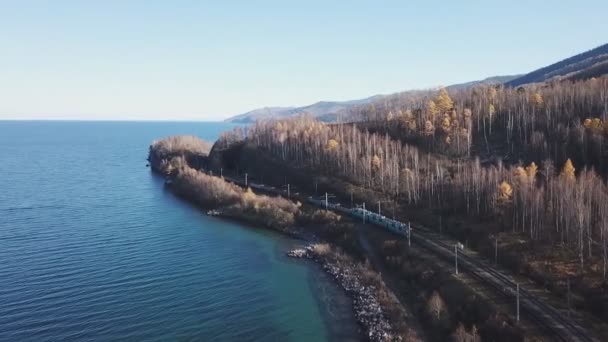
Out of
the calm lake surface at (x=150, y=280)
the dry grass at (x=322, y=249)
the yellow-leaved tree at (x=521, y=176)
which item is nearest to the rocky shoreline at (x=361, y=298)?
the dry grass at (x=322, y=249)

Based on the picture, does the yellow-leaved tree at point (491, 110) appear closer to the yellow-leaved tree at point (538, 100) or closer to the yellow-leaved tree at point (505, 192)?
the yellow-leaved tree at point (538, 100)

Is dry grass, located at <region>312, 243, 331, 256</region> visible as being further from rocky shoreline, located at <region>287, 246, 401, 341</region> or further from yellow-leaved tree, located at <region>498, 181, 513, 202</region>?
yellow-leaved tree, located at <region>498, 181, 513, 202</region>

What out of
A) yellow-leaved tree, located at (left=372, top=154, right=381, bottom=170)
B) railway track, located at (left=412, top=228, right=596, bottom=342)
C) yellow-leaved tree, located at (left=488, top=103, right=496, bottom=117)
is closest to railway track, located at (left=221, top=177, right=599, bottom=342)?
railway track, located at (left=412, top=228, right=596, bottom=342)

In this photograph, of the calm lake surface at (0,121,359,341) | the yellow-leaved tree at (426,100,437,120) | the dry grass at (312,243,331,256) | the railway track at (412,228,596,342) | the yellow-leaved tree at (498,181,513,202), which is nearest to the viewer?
the railway track at (412,228,596,342)

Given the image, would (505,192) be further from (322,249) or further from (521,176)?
(322,249)

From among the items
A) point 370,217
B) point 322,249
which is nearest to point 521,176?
point 370,217
